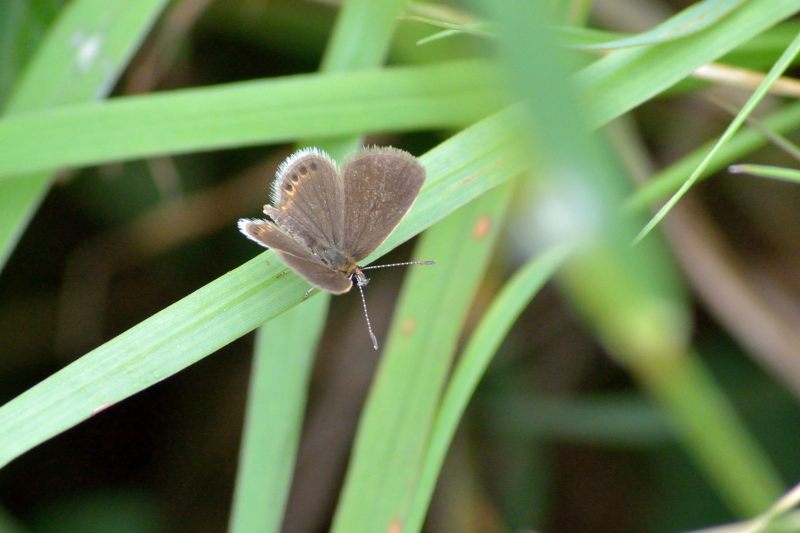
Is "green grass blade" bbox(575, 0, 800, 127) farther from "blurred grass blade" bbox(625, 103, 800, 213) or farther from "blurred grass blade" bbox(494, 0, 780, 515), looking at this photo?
"blurred grass blade" bbox(494, 0, 780, 515)

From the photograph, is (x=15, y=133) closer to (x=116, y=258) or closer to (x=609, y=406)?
(x=116, y=258)

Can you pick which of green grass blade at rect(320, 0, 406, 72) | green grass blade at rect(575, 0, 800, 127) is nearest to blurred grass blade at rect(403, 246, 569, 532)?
green grass blade at rect(575, 0, 800, 127)

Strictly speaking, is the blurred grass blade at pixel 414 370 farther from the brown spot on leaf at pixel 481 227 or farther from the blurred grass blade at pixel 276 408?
the blurred grass blade at pixel 276 408

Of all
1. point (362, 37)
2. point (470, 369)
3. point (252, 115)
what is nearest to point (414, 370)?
point (470, 369)

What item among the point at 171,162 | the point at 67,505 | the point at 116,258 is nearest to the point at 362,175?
the point at 171,162

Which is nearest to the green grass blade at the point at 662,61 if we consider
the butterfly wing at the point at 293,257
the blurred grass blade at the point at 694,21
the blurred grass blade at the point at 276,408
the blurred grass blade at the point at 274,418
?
the blurred grass blade at the point at 694,21

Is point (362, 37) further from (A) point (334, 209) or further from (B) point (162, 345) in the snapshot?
(B) point (162, 345)
